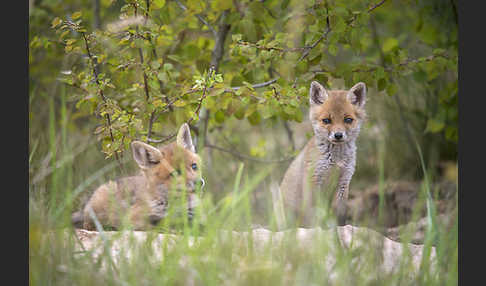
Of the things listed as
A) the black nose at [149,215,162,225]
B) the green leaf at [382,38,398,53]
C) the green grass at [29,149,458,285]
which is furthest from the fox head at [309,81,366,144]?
the green leaf at [382,38,398,53]

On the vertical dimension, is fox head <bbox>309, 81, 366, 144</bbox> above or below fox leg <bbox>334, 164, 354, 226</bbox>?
above

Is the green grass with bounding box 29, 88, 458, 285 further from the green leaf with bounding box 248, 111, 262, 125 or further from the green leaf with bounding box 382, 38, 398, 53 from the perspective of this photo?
the green leaf with bounding box 382, 38, 398, 53

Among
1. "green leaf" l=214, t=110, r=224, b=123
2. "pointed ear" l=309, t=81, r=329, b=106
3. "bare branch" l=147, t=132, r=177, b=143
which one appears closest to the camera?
"pointed ear" l=309, t=81, r=329, b=106

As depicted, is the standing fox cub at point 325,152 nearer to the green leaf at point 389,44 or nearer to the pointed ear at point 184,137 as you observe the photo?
the pointed ear at point 184,137

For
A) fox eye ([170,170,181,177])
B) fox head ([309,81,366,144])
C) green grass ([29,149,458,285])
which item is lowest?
green grass ([29,149,458,285])

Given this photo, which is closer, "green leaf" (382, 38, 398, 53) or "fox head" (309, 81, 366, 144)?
"fox head" (309, 81, 366, 144)

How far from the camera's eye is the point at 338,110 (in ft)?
15.1

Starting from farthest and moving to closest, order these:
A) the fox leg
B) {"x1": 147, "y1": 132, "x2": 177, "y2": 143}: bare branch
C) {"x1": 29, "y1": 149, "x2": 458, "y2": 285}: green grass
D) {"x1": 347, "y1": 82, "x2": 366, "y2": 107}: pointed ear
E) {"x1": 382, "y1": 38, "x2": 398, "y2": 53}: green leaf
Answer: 1. {"x1": 382, "y1": 38, "x2": 398, "y2": 53}: green leaf
2. the fox leg
3. {"x1": 147, "y1": 132, "x2": 177, "y2": 143}: bare branch
4. {"x1": 347, "y1": 82, "x2": 366, "y2": 107}: pointed ear
5. {"x1": 29, "y1": 149, "x2": 458, "y2": 285}: green grass

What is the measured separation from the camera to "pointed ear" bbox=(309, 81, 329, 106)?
460 cm

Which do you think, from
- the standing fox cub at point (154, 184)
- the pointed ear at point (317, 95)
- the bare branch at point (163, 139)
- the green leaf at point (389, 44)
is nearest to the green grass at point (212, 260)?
the standing fox cub at point (154, 184)

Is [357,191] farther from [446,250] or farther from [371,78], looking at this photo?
[446,250]

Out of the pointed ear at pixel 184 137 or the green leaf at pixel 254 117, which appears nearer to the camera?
the pointed ear at pixel 184 137

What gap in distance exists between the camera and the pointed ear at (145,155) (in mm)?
4133

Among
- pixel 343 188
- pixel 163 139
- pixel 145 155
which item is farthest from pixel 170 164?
pixel 343 188
